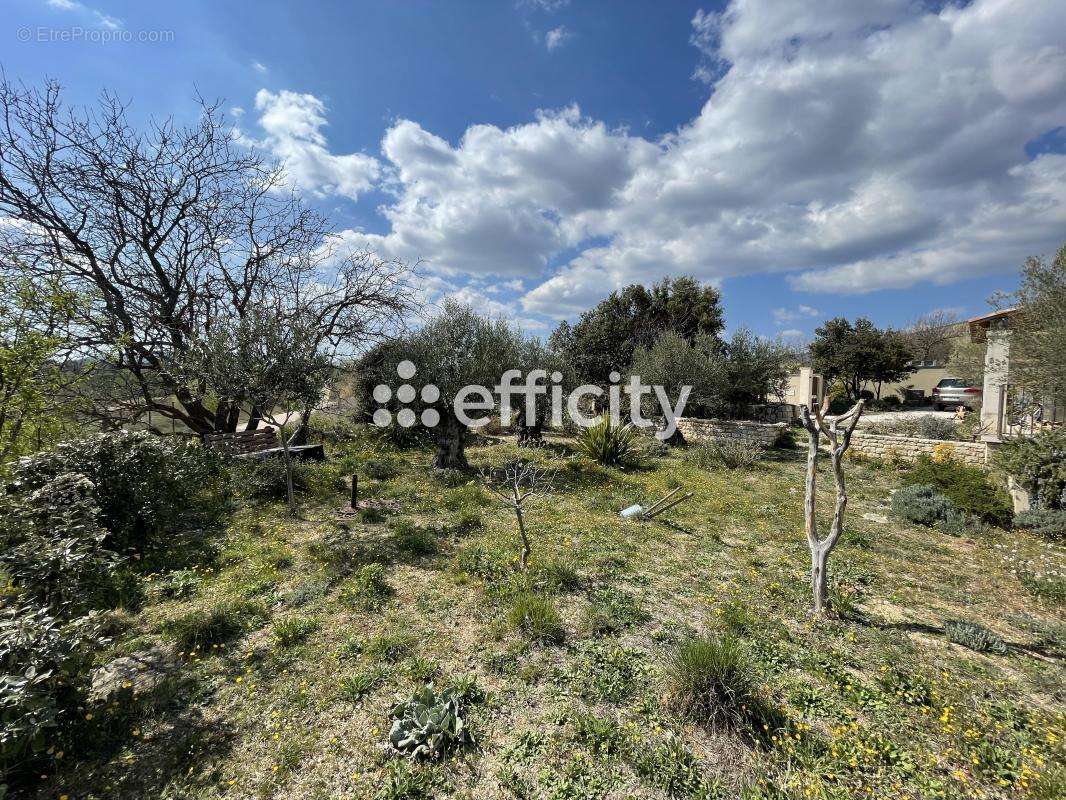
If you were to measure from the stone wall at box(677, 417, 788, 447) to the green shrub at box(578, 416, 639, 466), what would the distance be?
4707 millimetres

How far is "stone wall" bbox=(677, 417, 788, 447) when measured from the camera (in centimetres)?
1504

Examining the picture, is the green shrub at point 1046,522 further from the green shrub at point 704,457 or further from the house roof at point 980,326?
the house roof at point 980,326

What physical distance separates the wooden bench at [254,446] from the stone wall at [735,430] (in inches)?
517

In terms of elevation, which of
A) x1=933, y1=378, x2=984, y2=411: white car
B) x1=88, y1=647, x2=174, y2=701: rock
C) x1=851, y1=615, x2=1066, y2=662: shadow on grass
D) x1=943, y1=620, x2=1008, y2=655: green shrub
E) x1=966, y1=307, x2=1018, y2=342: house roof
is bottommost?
x1=88, y1=647, x2=174, y2=701: rock

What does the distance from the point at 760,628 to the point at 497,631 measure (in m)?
2.79

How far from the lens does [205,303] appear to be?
11586 mm

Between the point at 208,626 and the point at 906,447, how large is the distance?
16.3 meters

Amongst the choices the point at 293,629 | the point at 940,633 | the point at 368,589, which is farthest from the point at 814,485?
the point at 293,629

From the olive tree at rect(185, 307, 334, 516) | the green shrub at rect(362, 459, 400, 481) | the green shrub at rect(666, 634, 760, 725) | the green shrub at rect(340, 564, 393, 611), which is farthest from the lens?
the green shrub at rect(362, 459, 400, 481)

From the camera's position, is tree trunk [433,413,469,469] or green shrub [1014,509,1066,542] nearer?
green shrub [1014,509,1066,542]

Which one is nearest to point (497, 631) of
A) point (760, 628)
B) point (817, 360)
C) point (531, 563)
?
point (531, 563)

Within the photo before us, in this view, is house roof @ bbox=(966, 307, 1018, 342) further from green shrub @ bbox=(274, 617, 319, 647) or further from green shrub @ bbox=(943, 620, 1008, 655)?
green shrub @ bbox=(274, 617, 319, 647)

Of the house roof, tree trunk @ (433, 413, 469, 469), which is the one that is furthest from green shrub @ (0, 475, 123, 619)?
the house roof

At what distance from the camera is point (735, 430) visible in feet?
50.1
